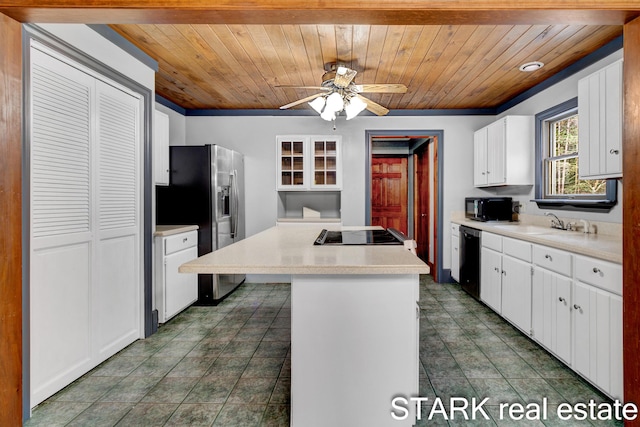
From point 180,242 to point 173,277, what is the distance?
1.12ft

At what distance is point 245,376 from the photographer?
2221mm

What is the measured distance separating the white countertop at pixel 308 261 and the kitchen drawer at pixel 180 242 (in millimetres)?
1425

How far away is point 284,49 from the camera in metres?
2.71

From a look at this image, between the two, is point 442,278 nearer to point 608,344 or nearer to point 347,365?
point 608,344

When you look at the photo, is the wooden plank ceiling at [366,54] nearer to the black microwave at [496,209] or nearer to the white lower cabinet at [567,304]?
the black microwave at [496,209]

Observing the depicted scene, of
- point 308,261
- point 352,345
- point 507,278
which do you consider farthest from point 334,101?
point 507,278

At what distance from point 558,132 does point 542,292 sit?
1856mm

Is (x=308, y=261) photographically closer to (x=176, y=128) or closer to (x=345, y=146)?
(x=345, y=146)

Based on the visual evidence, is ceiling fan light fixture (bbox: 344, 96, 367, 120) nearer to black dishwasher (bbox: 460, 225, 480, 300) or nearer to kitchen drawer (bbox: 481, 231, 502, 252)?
kitchen drawer (bbox: 481, 231, 502, 252)

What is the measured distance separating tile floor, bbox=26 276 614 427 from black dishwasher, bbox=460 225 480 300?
1.84 ft

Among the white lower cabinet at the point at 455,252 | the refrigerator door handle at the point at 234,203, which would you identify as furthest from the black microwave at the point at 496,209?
the refrigerator door handle at the point at 234,203

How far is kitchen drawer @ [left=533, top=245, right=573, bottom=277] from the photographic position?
7.24ft

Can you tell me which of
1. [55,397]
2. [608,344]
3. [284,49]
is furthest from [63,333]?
[608,344]

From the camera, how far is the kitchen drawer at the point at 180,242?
10.2 feet
